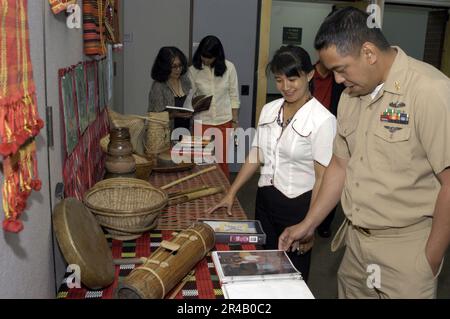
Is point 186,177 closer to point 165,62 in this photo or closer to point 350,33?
point 350,33

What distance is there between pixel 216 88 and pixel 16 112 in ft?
10.1

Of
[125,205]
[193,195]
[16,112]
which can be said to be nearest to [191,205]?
[193,195]

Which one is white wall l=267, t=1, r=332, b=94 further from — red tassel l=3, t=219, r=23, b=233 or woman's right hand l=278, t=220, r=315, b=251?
red tassel l=3, t=219, r=23, b=233

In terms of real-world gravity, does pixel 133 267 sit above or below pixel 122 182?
below

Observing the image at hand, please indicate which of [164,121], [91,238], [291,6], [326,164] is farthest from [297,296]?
[291,6]

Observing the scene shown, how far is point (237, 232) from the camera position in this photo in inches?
60.9

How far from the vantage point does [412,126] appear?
1.29m

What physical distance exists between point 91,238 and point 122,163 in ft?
2.08

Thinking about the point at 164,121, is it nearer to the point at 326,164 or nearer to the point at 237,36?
the point at 326,164

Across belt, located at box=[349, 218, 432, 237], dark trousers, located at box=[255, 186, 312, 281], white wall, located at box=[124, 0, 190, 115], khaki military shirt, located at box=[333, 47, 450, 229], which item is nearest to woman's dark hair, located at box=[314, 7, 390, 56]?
khaki military shirt, located at box=[333, 47, 450, 229]

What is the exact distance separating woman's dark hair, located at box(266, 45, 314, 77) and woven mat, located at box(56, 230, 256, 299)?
28.4 inches

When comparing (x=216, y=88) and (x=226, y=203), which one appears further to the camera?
(x=216, y=88)

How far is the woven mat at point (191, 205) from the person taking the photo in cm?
169

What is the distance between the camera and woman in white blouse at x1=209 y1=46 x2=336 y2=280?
1.78 m
